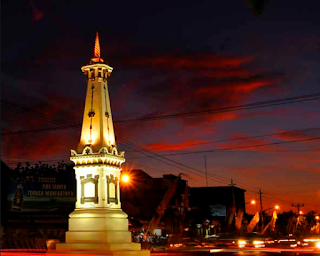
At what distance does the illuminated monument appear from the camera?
28.9 metres

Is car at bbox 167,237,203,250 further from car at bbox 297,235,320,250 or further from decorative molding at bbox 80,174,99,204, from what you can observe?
decorative molding at bbox 80,174,99,204

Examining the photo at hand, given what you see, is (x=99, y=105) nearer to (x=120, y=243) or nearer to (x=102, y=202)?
(x=102, y=202)

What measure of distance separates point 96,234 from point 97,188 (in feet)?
9.80

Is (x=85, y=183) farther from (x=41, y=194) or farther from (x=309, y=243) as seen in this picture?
(x=309, y=243)

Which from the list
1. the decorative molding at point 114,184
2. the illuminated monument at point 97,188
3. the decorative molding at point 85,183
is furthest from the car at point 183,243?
the decorative molding at point 85,183

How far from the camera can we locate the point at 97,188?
97.5 feet

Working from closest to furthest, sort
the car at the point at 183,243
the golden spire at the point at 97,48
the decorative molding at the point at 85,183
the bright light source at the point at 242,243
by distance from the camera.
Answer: the decorative molding at the point at 85,183
the golden spire at the point at 97,48
the car at the point at 183,243
the bright light source at the point at 242,243

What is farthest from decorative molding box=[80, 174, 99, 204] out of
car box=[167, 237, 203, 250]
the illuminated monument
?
car box=[167, 237, 203, 250]

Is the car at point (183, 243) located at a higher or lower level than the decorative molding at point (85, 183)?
lower

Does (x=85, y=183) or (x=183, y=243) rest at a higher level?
(x=85, y=183)

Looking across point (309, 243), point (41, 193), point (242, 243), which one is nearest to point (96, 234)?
point (41, 193)

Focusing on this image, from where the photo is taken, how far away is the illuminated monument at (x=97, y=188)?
2892 cm

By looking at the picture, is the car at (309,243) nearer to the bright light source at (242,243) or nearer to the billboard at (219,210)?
the bright light source at (242,243)

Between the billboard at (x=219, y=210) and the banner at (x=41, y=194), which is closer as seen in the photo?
the banner at (x=41, y=194)
